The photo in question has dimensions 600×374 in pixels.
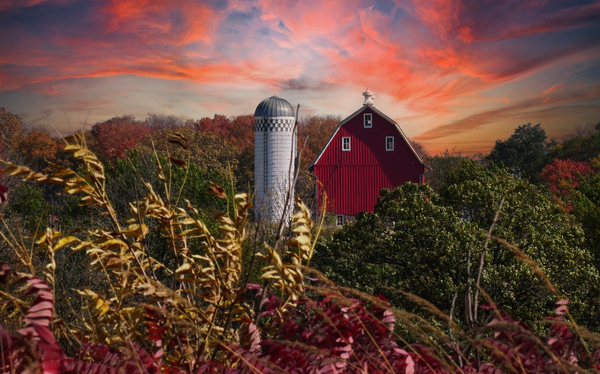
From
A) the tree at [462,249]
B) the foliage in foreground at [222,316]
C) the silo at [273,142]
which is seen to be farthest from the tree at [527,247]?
the silo at [273,142]

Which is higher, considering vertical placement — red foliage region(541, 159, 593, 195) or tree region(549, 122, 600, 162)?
tree region(549, 122, 600, 162)

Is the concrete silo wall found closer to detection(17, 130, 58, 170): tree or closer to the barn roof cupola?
the barn roof cupola

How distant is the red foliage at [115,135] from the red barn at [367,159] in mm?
20657

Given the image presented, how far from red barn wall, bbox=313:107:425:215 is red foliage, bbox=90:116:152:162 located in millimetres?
20626

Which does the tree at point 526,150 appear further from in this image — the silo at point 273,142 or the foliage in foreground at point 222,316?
the foliage in foreground at point 222,316

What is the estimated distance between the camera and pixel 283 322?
84.8 inches

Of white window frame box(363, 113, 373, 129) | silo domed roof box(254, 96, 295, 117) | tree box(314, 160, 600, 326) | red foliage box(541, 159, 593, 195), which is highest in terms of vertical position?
silo domed roof box(254, 96, 295, 117)

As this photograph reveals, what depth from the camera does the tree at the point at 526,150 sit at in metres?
41.5

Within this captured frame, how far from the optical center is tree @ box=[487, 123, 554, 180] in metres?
41.5

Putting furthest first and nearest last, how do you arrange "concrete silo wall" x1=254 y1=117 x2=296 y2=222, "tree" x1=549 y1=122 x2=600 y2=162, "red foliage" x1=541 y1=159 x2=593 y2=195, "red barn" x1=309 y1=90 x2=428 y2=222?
1. "tree" x1=549 y1=122 x2=600 y2=162
2. "red foliage" x1=541 y1=159 x2=593 y2=195
3. "concrete silo wall" x1=254 y1=117 x2=296 y2=222
4. "red barn" x1=309 y1=90 x2=428 y2=222

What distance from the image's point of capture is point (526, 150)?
4256cm

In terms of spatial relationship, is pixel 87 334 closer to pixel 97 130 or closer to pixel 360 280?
pixel 360 280

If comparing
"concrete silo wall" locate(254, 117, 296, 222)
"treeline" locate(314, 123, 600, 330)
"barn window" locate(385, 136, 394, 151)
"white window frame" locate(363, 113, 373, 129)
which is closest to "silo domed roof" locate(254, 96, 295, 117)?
"concrete silo wall" locate(254, 117, 296, 222)

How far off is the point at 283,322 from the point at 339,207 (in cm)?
2331
